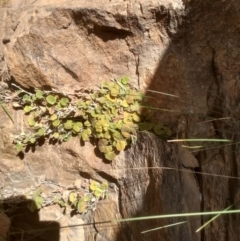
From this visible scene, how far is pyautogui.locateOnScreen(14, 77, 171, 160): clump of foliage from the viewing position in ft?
6.78

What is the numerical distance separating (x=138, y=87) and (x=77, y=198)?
73cm

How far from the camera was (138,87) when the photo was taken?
6.88 feet

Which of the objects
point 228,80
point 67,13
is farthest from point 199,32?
point 67,13

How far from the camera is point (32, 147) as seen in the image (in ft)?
7.55

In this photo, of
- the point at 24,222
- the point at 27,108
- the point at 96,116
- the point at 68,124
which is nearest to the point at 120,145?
the point at 96,116

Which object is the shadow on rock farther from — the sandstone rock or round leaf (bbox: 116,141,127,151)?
round leaf (bbox: 116,141,127,151)

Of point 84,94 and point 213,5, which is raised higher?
point 213,5

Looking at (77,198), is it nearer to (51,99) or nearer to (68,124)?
(68,124)

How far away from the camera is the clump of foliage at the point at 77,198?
7.29ft

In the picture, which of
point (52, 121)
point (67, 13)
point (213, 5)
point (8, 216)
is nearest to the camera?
point (213, 5)

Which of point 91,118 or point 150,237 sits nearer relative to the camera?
point 150,237

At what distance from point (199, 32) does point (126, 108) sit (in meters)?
0.53

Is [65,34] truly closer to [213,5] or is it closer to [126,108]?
[126,108]

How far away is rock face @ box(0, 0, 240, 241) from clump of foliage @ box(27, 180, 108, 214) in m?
0.03
